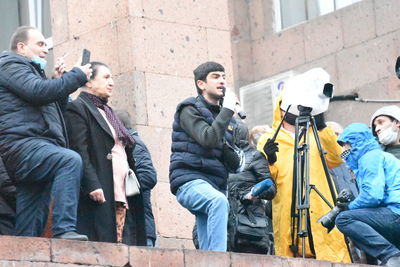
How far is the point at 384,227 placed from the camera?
13.0 metres

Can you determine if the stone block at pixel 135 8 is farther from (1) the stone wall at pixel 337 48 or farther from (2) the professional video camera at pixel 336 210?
(1) the stone wall at pixel 337 48

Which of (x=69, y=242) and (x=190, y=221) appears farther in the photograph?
(x=190, y=221)

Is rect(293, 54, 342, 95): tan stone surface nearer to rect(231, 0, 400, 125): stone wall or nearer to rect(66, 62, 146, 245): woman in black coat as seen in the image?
rect(231, 0, 400, 125): stone wall

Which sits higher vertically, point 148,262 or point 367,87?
point 367,87

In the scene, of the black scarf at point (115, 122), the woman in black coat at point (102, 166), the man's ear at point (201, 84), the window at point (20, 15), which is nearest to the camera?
the woman in black coat at point (102, 166)

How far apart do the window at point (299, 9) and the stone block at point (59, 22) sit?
4394 mm

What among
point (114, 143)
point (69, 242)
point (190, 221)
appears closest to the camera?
point (69, 242)

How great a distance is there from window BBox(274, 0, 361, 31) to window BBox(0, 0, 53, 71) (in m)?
3.35

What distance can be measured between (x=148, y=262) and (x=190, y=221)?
392 cm

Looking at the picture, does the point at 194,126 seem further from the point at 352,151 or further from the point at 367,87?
the point at 367,87

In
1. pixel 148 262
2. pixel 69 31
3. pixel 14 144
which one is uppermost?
pixel 69 31

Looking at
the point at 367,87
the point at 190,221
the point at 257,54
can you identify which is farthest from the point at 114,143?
the point at 257,54

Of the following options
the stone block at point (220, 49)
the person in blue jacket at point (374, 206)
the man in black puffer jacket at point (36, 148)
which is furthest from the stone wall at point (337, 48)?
the man in black puffer jacket at point (36, 148)

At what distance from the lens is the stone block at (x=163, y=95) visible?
15.8 m
